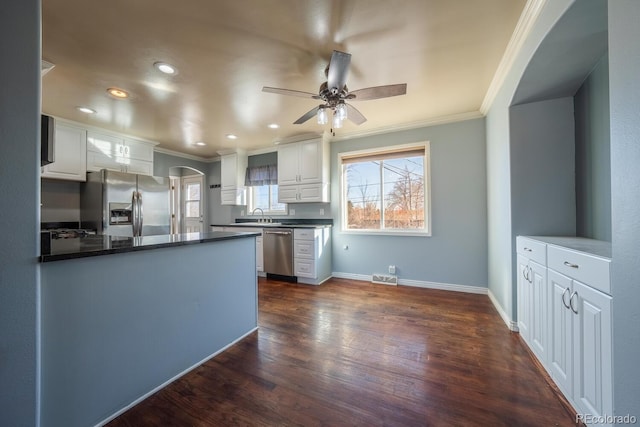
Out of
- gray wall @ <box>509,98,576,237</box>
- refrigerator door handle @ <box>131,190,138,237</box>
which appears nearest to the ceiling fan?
gray wall @ <box>509,98,576,237</box>

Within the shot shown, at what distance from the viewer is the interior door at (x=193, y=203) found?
227 inches

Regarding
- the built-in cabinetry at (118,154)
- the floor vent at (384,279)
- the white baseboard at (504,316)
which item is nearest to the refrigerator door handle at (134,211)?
the built-in cabinetry at (118,154)

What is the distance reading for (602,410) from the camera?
115cm

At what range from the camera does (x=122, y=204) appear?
3789mm

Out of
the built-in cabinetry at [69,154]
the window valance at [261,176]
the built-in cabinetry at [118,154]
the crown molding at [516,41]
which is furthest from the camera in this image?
the window valance at [261,176]

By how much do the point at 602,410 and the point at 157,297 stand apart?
2.46 metres

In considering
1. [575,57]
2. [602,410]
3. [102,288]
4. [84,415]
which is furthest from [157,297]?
[575,57]

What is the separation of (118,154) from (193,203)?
2002 millimetres

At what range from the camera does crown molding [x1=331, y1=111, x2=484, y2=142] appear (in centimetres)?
344

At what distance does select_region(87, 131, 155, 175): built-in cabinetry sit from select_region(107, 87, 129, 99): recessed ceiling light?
152cm

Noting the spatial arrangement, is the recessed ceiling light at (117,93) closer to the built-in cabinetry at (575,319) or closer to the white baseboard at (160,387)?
the white baseboard at (160,387)

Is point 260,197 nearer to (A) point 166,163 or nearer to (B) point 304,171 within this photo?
(B) point 304,171

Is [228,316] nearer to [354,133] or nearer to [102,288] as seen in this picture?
[102,288]

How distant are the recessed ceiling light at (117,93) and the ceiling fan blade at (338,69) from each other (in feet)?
7.51
